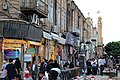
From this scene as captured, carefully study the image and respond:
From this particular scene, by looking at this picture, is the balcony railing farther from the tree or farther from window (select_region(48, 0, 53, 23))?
the tree

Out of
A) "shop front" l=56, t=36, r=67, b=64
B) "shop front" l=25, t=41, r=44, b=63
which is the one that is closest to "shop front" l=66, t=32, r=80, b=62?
"shop front" l=56, t=36, r=67, b=64

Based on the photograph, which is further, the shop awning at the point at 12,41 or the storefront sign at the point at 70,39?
the storefront sign at the point at 70,39

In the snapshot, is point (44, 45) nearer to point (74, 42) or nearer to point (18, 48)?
point (18, 48)

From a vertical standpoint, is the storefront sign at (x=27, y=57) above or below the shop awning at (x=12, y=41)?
below

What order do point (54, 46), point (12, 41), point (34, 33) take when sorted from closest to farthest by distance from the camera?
point (12, 41), point (34, 33), point (54, 46)

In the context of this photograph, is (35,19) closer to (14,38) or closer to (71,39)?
(14,38)

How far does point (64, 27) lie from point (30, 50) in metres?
17.8

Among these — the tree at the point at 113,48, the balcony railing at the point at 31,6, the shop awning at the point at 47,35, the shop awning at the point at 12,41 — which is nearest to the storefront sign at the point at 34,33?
the balcony railing at the point at 31,6

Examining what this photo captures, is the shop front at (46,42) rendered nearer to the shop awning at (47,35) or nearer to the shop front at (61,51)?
the shop awning at (47,35)

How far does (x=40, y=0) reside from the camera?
30.3m

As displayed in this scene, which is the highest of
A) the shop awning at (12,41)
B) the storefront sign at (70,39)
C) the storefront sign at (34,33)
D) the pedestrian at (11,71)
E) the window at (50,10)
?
the window at (50,10)

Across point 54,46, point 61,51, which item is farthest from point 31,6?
point 61,51

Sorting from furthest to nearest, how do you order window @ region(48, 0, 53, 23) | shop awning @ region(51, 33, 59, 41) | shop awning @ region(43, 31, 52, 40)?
1. shop awning @ region(51, 33, 59, 41)
2. window @ region(48, 0, 53, 23)
3. shop awning @ region(43, 31, 52, 40)

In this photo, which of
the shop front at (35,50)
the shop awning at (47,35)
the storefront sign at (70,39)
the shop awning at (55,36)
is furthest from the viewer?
the storefront sign at (70,39)
